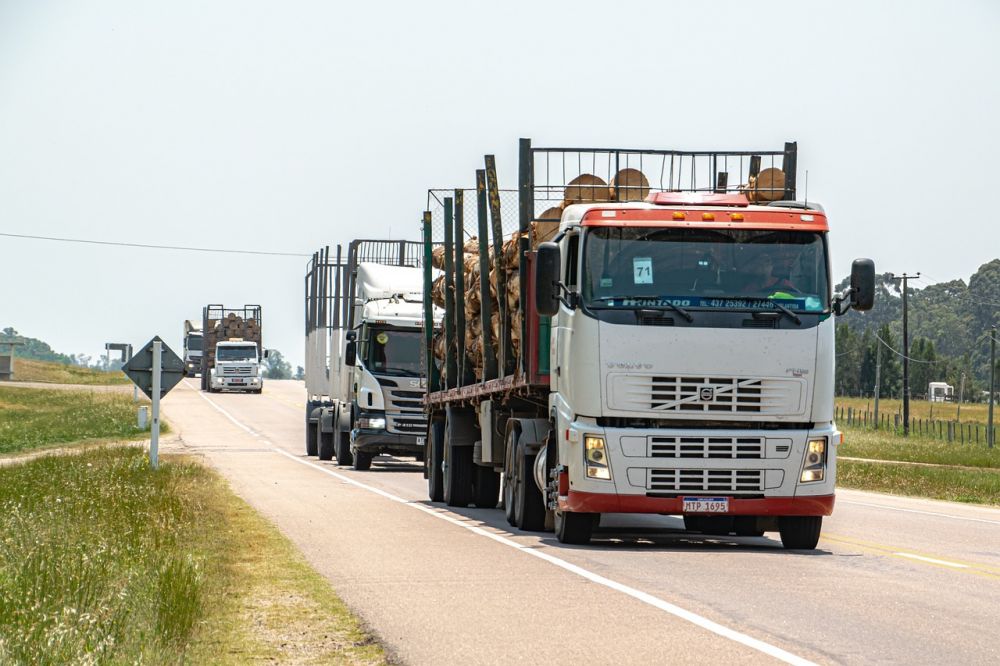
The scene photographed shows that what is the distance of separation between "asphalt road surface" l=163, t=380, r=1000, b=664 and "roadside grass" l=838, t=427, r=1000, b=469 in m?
33.6

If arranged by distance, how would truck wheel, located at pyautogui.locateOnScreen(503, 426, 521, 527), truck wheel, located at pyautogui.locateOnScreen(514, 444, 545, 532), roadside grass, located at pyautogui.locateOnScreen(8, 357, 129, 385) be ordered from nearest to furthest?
truck wheel, located at pyautogui.locateOnScreen(514, 444, 545, 532)
truck wheel, located at pyautogui.locateOnScreen(503, 426, 521, 527)
roadside grass, located at pyautogui.locateOnScreen(8, 357, 129, 385)

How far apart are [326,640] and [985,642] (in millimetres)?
3881

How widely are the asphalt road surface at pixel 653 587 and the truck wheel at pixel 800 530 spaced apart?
234 millimetres

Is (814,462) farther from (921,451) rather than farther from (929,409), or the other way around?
(929,409)

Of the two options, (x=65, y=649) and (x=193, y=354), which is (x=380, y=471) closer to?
(x=65, y=649)

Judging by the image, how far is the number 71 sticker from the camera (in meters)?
14.6

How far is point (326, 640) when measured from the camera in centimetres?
935

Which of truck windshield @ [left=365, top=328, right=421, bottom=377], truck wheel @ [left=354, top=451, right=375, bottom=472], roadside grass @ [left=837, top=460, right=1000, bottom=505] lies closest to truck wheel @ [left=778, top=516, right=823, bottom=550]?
roadside grass @ [left=837, top=460, right=1000, bottom=505]

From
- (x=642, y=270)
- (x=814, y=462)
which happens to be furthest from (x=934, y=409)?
(x=642, y=270)

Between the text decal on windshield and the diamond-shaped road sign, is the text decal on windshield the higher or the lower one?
the higher one

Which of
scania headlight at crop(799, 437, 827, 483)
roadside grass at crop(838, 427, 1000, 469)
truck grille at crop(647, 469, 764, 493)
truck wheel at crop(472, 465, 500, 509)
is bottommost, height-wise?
roadside grass at crop(838, 427, 1000, 469)

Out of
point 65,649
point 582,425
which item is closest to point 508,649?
point 65,649

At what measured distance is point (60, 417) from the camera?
63.5 metres

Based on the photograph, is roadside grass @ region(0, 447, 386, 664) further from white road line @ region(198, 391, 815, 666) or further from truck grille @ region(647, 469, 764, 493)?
truck grille @ region(647, 469, 764, 493)
